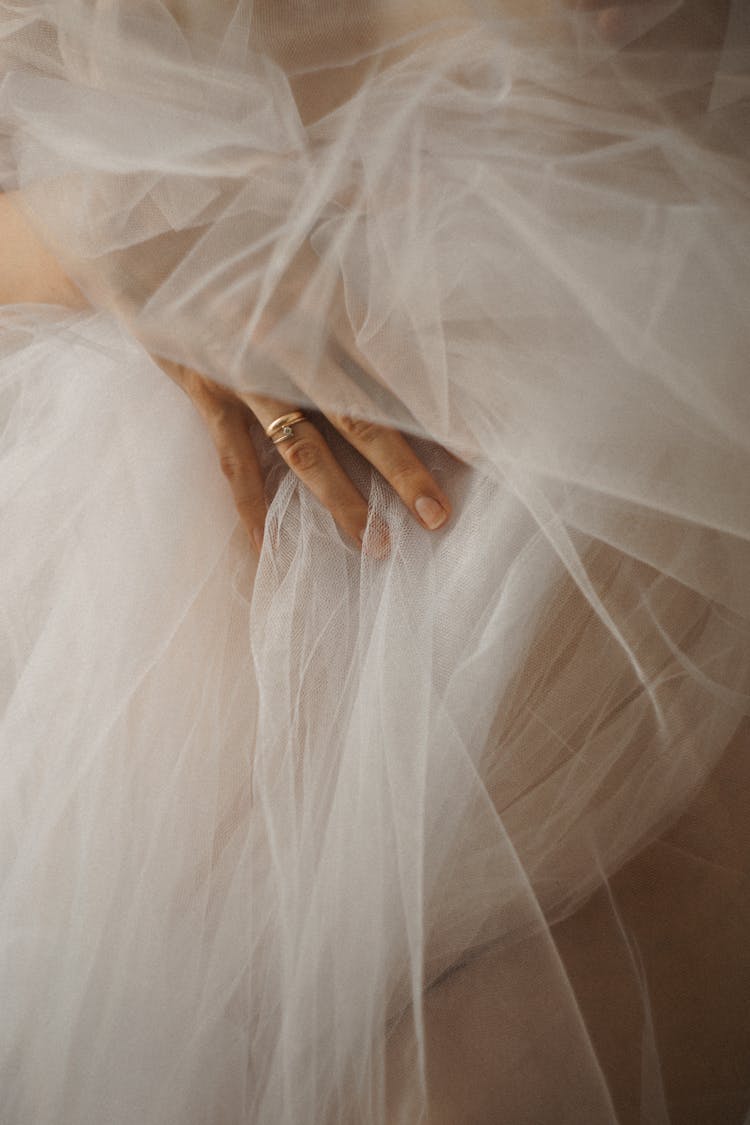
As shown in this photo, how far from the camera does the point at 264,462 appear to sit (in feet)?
2.21

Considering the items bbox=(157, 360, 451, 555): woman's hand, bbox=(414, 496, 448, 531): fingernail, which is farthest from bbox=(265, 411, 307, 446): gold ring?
bbox=(414, 496, 448, 531): fingernail

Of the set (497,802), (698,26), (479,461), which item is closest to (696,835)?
(497,802)

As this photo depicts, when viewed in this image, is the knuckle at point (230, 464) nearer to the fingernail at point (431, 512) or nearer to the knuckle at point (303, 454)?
the knuckle at point (303, 454)

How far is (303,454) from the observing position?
0.62m

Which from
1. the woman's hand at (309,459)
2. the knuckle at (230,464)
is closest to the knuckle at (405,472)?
the woman's hand at (309,459)

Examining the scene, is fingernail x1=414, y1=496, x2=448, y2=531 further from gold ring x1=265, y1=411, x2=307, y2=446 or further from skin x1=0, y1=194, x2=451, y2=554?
gold ring x1=265, y1=411, x2=307, y2=446

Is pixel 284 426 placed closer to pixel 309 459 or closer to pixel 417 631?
pixel 309 459

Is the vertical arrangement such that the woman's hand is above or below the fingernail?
above

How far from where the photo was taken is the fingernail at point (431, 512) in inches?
22.1

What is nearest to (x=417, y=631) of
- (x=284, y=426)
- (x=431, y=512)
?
(x=431, y=512)

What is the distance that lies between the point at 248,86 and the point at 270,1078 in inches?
24.3

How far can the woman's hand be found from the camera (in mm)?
572

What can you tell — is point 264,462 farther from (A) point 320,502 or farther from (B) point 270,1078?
(B) point 270,1078

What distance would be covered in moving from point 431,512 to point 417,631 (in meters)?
0.09
